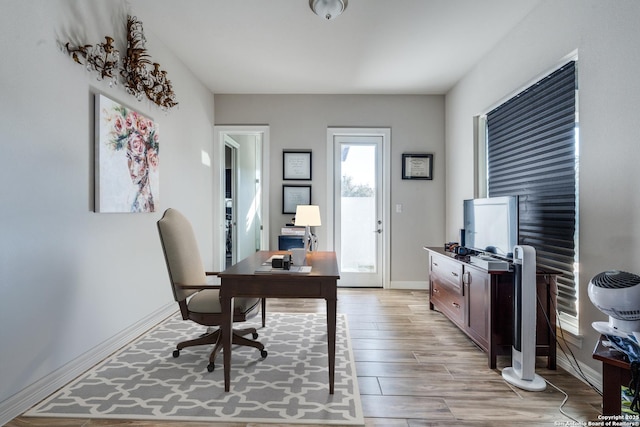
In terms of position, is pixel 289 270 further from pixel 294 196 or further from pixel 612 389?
pixel 294 196

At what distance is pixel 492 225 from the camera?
253 cm

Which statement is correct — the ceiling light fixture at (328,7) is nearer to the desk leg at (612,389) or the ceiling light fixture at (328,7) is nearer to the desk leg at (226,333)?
the desk leg at (226,333)

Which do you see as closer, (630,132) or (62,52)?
(630,132)

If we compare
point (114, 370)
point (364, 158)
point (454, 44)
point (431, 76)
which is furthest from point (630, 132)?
point (114, 370)

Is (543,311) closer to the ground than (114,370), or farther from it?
farther from it

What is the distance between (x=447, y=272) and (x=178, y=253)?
2.34m

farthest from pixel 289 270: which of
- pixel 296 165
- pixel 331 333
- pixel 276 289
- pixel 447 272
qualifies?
pixel 296 165

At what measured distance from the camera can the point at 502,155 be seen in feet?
10.4

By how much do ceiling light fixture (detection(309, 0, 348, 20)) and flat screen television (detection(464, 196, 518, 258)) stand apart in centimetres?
187

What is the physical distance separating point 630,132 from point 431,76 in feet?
8.09

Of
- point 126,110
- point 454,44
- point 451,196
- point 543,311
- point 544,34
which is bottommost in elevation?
point 543,311

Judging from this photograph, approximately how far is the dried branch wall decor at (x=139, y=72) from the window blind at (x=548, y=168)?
310cm

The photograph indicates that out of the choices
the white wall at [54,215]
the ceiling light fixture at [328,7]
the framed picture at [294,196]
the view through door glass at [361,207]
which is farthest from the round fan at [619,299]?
the framed picture at [294,196]

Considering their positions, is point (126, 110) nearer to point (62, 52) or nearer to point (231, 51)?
point (62, 52)
